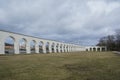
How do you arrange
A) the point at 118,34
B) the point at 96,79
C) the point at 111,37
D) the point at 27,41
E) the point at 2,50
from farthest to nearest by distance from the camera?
1. the point at 111,37
2. the point at 118,34
3. the point at 27,41
4. the point at 2,50
5. the point at 96,79

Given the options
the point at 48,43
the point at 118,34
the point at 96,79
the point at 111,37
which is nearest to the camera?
the point at 96,79

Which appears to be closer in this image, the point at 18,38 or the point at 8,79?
the point at 8,79

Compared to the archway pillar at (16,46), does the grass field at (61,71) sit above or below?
below

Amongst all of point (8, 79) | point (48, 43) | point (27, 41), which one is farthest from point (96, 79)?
point (48, 43)

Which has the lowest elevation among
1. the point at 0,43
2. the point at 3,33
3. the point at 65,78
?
the point at 65,78

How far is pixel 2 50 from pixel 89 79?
25832 millimetres

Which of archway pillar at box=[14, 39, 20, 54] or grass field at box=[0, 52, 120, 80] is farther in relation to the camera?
archway pillar at box=[14, 39, 20, 54]

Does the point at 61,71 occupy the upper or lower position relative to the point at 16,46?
lower

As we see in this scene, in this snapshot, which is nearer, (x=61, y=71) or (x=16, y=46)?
(x=61, y=71)

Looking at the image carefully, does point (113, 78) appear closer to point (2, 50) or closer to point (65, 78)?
point (65, 78)

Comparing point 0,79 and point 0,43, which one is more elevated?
point 0,43

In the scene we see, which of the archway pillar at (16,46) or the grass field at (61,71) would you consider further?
the archway pillar at (16,46)

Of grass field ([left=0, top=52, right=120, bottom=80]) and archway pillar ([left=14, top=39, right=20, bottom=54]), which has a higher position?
archway pillar ([left=14, top=39, right=20, bottom=54])

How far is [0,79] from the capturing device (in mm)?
6855
